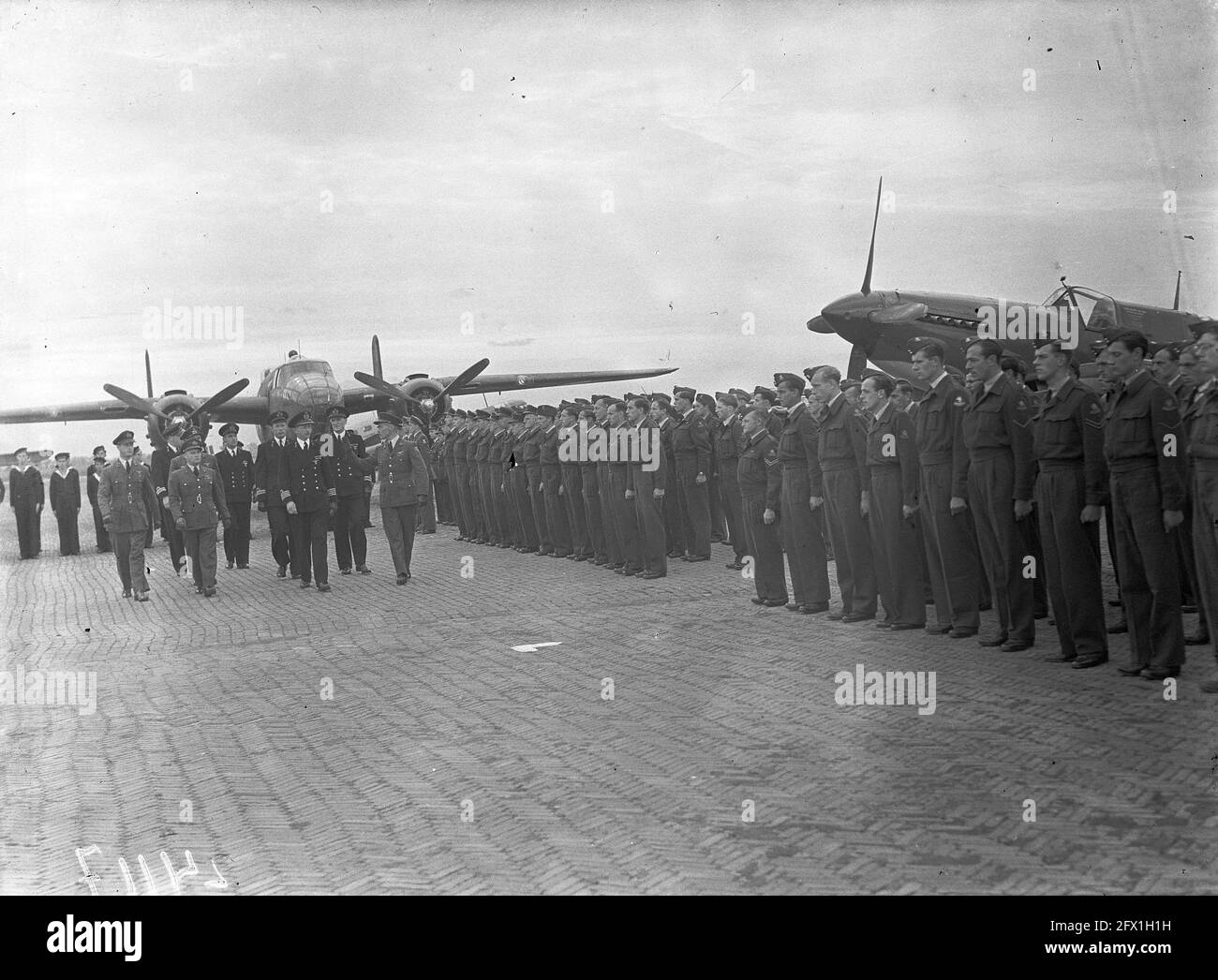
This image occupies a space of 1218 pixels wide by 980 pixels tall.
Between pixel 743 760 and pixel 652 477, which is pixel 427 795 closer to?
pixel 743 760

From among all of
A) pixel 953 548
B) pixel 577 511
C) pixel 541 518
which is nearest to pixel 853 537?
pixel 953 548

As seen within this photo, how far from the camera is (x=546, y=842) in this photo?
16.3 ft

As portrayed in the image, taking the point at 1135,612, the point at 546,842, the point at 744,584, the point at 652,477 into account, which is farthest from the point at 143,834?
the point at 652,477

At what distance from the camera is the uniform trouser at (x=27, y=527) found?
22.7m

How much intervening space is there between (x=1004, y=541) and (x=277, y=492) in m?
10.3

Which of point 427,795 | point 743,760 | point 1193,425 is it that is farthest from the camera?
point 1193,425

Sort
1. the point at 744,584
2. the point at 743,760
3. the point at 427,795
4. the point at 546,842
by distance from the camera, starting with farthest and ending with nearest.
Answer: the point at 744,584, the point at 743,760, the point at 427,795, the point at 546,842

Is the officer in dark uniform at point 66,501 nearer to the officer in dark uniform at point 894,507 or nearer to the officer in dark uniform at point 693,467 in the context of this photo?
the officer in dark uniform at point 693,467

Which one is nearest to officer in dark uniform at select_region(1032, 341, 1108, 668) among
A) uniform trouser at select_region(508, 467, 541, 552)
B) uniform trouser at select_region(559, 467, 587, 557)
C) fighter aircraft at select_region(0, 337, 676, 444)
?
uniform trouser at select_region(559, 467, 587, 557)

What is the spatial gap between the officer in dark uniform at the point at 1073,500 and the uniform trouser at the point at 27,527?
20.5 meters

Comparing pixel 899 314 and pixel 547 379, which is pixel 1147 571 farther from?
pixel 547 379

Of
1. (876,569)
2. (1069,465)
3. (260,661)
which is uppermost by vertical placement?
(1069,465)

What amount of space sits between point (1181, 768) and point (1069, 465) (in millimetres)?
2854

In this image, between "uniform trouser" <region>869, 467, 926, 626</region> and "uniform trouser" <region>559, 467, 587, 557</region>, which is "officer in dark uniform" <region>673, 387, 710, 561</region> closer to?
"uniform trouser" <region>559, 467, 587, 557</region>
